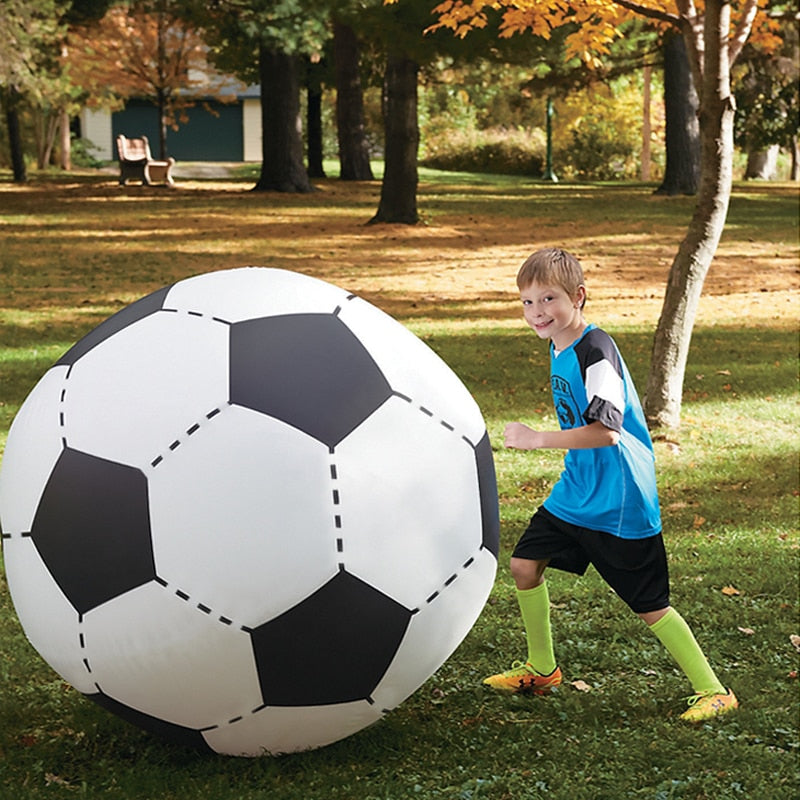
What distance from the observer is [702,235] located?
8625 millimetres

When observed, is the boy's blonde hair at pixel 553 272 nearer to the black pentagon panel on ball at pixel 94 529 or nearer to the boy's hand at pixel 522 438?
the boy's hand at pixel 522 438

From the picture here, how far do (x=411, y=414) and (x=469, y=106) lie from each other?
59009 mm

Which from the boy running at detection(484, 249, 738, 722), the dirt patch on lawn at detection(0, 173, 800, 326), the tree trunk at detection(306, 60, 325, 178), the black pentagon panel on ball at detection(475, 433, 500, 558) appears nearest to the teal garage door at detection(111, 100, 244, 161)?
the tree trunk at detection(306, 60, 325, 178)

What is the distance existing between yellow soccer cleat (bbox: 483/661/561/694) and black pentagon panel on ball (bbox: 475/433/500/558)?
74 centimetres

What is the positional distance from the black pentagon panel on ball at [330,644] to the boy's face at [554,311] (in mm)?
1145

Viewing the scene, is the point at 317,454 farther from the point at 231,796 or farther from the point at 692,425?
the point at 692,425

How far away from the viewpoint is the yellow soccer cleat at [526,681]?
178 inches

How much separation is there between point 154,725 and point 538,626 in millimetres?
1505

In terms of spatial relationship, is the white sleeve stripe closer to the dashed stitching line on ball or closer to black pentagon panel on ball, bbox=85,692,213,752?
the dashed stitching line on ball

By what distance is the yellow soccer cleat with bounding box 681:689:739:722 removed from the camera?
4289 mm

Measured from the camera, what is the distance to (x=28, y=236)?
20141mm

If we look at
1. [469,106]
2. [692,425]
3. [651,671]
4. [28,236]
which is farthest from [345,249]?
[469,106]

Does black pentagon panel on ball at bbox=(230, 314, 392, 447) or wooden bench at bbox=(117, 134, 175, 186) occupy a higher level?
wooden bench at bbox=(117, 134, 175, 186)

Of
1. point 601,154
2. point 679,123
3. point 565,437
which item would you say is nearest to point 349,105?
point 679,123
